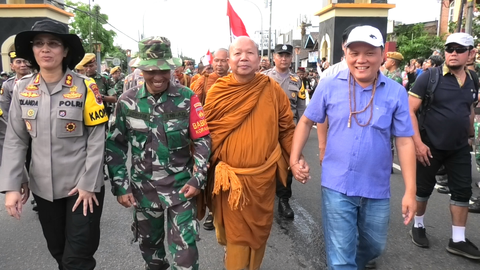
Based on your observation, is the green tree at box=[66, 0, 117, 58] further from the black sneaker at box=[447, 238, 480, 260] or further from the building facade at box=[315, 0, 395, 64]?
the black sneaker at box=[447, 238, 480, 260]

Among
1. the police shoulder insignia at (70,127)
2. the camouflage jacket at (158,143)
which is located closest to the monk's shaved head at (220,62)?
the camouflage jacket at (158,143)

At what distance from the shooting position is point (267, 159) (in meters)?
3.06

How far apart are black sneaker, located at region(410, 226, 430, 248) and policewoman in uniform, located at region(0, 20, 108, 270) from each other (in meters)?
2.89

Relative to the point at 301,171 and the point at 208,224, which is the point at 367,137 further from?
the point at 208,224

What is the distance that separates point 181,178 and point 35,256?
1935mm

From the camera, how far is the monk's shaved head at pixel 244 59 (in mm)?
2977

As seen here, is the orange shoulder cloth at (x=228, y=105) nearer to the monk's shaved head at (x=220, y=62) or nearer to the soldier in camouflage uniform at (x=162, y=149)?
the soldier in camouflage uniform at (x=162, y=149)

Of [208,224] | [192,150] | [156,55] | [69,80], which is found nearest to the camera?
[69,80]

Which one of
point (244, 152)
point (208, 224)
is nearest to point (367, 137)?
point (244, 152)

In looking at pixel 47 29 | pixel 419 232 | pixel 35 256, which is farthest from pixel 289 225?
pixel 47 29

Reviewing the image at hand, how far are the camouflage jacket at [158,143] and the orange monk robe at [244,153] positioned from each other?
25 centimetres

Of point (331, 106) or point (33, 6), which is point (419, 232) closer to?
point (331, 106)

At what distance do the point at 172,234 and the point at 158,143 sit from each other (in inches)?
24.1

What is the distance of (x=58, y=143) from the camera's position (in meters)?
2.43
